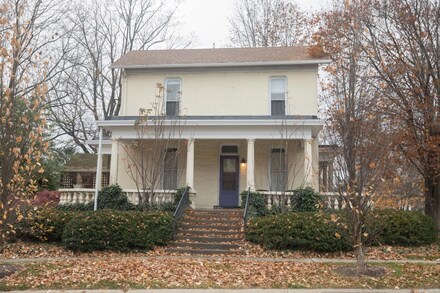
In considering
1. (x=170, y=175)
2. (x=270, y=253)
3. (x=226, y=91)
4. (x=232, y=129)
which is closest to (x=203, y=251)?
(x=270, y=253)

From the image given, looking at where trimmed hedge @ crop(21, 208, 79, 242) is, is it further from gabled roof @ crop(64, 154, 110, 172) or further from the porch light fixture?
gabled roof @ crop(64, 154, 110, 172)

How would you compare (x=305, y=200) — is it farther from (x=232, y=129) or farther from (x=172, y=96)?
(x=172, y=96)

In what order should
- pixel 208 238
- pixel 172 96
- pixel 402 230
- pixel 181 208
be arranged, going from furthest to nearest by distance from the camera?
pixel 172 96 < pixel 181 208 < pixel 208 238 < pixel 402 230

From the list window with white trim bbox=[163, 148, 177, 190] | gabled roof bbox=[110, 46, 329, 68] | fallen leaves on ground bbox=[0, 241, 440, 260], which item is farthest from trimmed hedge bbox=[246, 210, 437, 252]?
gabled roof bbox=[110, 46, 329, 68]

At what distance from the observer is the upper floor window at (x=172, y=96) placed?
63.1 feet

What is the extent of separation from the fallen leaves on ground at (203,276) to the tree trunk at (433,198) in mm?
6593

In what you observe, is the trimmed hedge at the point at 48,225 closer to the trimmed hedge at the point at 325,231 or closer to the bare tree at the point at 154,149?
the bare tree at the point at 154,149

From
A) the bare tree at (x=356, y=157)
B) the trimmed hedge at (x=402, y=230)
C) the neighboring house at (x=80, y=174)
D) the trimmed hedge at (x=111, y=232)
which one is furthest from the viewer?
the neighboring house at (x=80, y=174)

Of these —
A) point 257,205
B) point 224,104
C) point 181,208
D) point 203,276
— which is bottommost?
point 203,276

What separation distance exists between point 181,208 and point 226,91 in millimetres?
6769

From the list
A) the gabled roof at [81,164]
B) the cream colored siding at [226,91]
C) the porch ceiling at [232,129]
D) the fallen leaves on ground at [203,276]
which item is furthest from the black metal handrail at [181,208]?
the gabled roof at [81,164]

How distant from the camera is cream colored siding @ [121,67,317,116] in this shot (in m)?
18.6

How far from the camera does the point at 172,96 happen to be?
63.8 feet

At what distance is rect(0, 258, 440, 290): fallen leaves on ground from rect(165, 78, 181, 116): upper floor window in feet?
32.6
